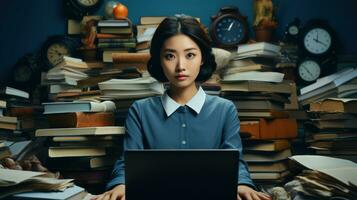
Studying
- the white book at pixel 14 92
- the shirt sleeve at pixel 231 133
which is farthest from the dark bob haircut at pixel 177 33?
the white book at pixel 14 92

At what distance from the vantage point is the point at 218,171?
1110 millimetres

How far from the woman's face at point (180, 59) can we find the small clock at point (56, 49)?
1064 millimetres

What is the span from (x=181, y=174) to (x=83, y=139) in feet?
2.49

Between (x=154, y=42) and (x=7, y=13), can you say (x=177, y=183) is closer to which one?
(x=154, y=42)

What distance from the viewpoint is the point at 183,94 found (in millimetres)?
1685

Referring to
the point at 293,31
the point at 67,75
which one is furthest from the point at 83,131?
the point at 293,31

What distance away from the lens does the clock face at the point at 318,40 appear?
2402mm

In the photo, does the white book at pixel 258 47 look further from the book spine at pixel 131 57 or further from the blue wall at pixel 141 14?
the book spine at pixel 131 57

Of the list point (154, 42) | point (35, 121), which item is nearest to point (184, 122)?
point (154, 42)

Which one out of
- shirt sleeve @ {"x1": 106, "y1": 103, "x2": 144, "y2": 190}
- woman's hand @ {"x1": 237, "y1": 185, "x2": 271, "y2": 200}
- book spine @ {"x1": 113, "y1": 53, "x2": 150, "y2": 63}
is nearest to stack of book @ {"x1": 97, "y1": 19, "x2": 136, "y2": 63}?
book spine @ {"x1": 113, "y1": 53, "x2": 150, "y2": 63}

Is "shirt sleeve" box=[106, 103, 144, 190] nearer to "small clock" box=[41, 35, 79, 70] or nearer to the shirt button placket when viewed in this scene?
the shirt button placket

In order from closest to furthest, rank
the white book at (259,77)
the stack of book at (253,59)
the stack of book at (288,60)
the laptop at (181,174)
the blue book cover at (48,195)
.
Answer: the laptop at (181,174) → the blue book cover at (48,195) → the white book at (259,77) → the stack of book at (253,59) → the stack of book at (288,60)

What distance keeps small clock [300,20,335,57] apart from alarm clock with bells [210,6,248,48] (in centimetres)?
32

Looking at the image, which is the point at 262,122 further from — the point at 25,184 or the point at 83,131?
the point at 25,184
